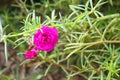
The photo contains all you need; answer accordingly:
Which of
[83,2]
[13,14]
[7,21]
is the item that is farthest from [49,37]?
[13,14]

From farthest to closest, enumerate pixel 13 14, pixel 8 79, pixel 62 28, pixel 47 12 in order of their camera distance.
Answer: pixel 13 14 → pixel 47 12 → pixel 8 79 → pixel 62 28

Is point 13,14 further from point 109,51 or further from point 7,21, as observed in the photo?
point 109,51

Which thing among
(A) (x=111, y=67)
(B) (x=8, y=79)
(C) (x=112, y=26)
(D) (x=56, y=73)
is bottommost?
(D) (x=56, y=73)

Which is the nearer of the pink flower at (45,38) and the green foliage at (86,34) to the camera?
the pink flower at (45,38)

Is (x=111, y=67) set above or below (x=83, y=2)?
below

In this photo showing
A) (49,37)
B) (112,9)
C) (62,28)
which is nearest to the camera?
(49,37)

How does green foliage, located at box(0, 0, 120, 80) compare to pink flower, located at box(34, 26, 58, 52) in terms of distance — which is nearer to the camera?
pink flower, located at box(34, 26, 58, 52)

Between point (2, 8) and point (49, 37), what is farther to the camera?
point (2, 8)

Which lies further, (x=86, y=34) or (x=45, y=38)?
(x=86, y=34)
